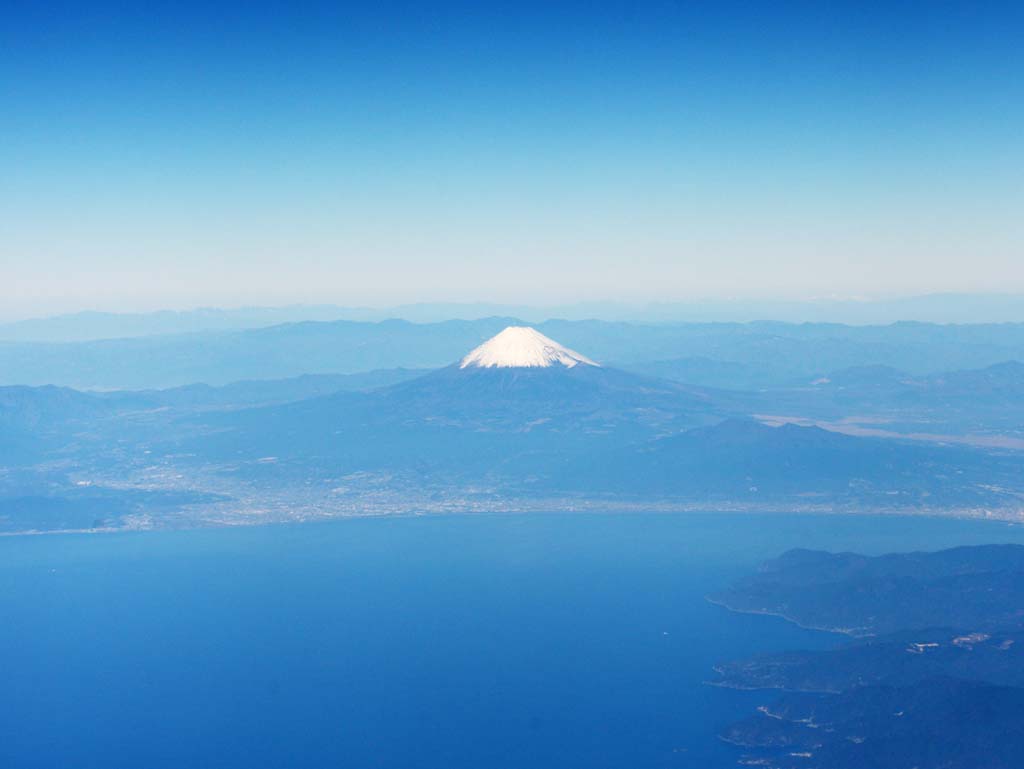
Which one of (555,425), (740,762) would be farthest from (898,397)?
(740,762)

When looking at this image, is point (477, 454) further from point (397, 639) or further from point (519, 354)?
point (397, 639)

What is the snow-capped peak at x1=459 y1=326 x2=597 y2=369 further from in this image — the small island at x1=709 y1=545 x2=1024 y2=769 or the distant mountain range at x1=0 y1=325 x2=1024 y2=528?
the small island at x1=709 y1=545 x2=1024 y2=769

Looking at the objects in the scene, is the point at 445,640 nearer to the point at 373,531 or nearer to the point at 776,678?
the point at 776,678

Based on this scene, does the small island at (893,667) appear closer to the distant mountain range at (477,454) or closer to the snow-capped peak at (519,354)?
the distant mountain range at (477,454)

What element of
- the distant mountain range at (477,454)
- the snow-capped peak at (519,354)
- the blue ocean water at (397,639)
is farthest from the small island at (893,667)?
the snow-capped peak at (519,354)

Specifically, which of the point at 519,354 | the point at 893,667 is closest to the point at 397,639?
the point at 893,667

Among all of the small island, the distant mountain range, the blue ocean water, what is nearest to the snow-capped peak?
the distant mountain range
